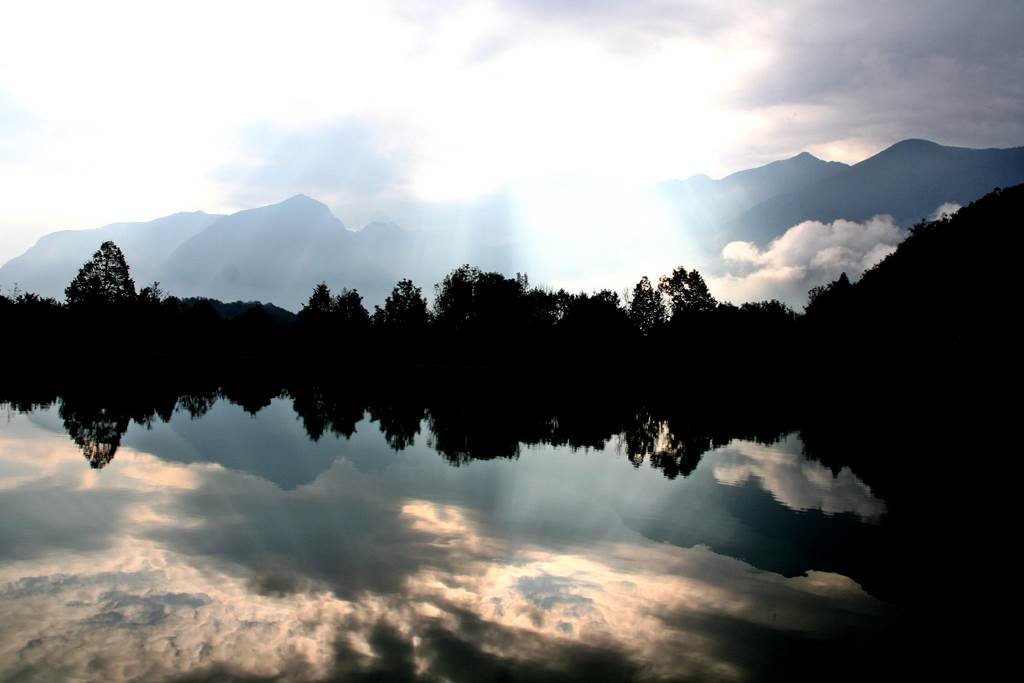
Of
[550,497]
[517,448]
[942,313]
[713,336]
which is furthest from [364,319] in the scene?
[550,497]

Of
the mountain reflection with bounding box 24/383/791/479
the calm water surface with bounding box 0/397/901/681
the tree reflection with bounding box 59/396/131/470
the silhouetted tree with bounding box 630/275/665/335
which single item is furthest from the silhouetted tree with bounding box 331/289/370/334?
the calm water surface with bounding box 0/397/901/681

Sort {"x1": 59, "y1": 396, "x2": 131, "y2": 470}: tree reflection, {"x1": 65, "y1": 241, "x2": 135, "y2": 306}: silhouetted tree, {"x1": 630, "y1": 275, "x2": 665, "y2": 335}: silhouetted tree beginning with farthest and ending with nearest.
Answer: {"x1": 630, "y1": 275, "x2": 665, "y2": 335}: silhouetted tree < {"x1": 65, "y1": 241, "x2": 135, "y2": 306}: silhouetted tree < {"x1": 59, "y1": 396, "x2": 131, "y2": 470}: tree reflection

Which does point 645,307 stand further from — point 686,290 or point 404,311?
point 404,311

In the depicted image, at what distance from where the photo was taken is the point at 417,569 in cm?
1393

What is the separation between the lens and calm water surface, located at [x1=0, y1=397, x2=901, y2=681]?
32.7 ft

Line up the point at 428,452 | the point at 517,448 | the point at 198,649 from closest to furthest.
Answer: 1. the point at 198,649
2. the point at 428,452
3. the point at 517,448

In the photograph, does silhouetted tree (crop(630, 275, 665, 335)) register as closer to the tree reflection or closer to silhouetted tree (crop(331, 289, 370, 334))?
silhouetted tree (crop(331, 289, 370, 334))

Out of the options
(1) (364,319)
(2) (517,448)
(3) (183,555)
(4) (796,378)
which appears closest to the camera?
(3) (183,555)

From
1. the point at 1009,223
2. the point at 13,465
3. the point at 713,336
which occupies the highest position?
the point at 1009,223

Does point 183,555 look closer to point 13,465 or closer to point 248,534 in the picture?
point 248,534

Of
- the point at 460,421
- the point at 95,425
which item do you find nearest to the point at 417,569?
the point at 95,425

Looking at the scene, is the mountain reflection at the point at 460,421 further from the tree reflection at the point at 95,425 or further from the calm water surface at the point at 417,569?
the calm water surface at the point at 417,569

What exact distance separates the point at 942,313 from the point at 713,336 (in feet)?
106

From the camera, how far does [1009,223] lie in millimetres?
80375
